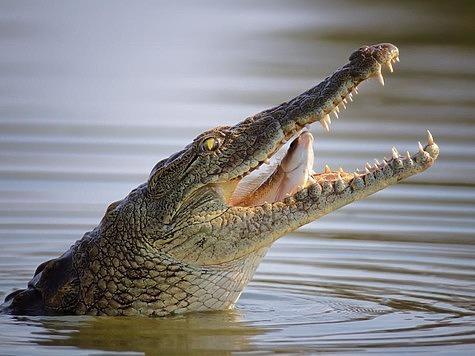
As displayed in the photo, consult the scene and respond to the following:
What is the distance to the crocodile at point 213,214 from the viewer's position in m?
9.52

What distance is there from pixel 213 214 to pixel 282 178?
503 millimetres

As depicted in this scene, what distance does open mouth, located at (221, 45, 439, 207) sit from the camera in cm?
935

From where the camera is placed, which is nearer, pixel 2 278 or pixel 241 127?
pixel 241 127

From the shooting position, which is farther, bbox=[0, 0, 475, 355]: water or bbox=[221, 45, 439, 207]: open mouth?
bbox=[0, 0, 475, 355]: water

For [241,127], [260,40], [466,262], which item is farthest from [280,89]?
[241,127]

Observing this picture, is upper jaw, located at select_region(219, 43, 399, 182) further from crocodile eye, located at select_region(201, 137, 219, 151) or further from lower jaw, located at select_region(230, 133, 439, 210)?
lower jaw, located at select_region(230, 133, 439, 210)

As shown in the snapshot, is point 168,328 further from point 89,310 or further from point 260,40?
point 260,40

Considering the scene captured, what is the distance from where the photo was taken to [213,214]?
31.7 feet

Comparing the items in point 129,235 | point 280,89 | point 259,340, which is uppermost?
point 280,89

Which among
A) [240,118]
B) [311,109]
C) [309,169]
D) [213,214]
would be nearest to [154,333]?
[213,214]

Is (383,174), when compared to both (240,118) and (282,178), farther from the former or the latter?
(240,118)

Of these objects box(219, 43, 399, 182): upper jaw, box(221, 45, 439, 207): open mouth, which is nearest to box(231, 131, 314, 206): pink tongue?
box(221, 45, 439, 207): open mouth

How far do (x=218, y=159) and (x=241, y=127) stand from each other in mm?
248

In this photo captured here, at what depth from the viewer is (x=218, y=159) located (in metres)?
9.70
